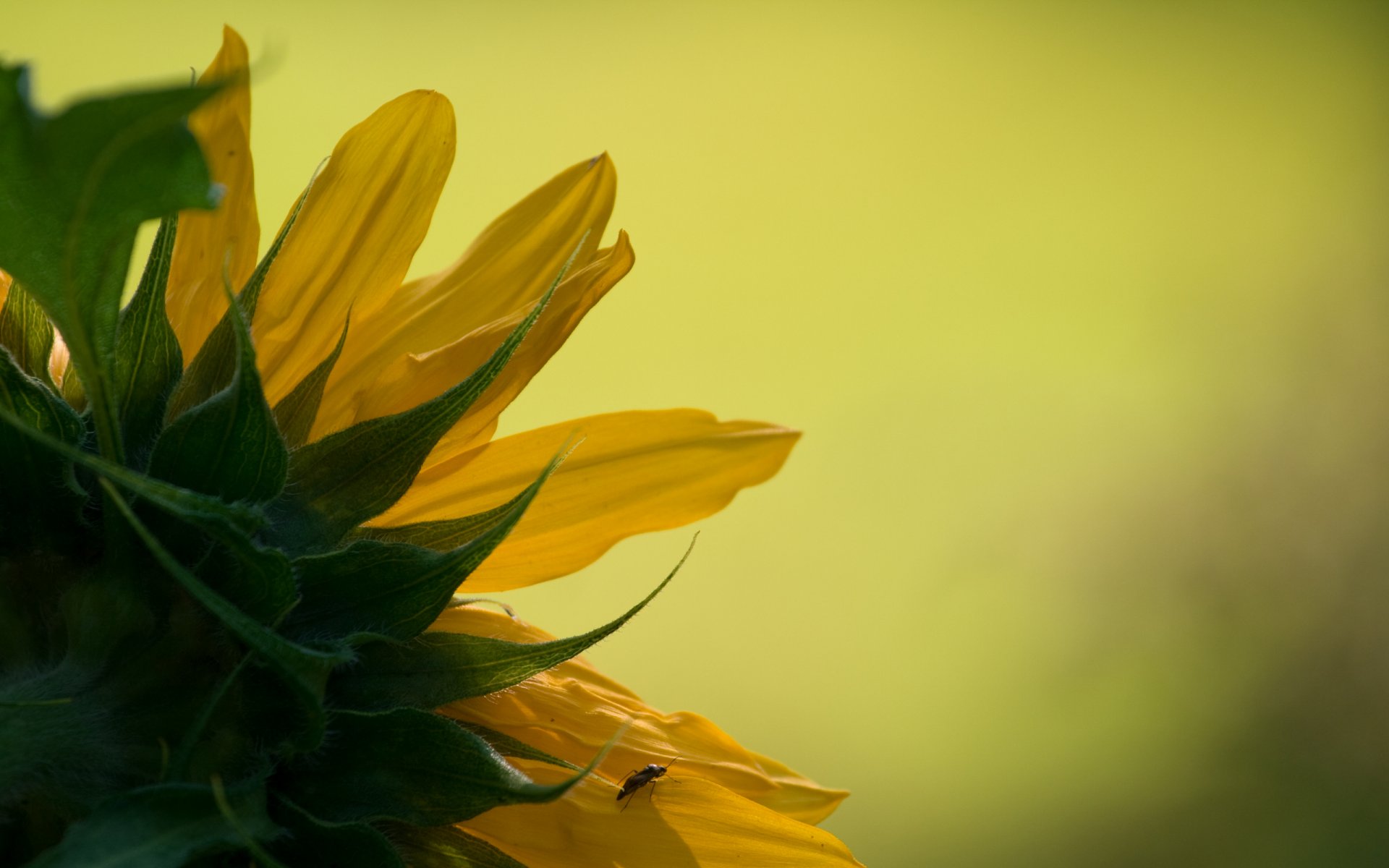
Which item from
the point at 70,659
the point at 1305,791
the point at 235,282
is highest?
the point at 235,282

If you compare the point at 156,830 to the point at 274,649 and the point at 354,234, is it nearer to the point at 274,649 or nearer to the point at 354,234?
the point at 274,649

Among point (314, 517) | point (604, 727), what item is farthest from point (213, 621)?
point (604, 727)

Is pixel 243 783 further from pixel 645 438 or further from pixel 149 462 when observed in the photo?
pixel 645 438

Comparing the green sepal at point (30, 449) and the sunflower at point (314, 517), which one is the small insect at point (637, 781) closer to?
the sunflower at point (314, 517)

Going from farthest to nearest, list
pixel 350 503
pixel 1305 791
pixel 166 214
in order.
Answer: pixel 1305 791, pixel 350 503, pixel 166 214

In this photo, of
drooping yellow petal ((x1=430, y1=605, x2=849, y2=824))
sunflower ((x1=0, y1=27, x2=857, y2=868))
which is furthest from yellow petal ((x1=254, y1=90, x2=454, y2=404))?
drooping yellow petal ((x1=430, y1=605, x2=849, y2=824))

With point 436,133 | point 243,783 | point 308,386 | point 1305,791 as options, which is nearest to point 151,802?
point 243,783

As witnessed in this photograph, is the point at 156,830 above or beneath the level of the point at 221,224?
beneath
